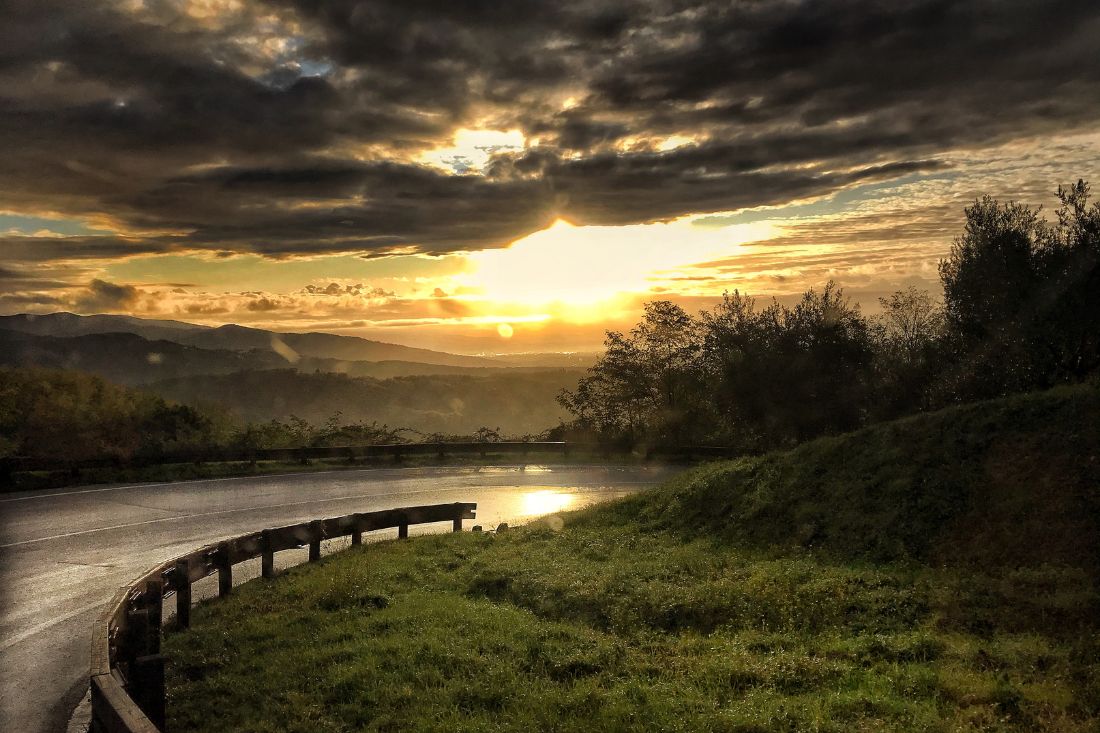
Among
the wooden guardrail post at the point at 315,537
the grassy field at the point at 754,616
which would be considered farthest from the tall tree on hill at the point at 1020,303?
the wooden guardrail post at the point at 315,537

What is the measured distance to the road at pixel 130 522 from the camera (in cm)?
1015

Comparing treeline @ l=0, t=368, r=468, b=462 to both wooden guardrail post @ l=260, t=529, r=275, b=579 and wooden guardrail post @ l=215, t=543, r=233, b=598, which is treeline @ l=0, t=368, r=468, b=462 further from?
wooden guardrail post @ l=215, t=543, r=233, b=598

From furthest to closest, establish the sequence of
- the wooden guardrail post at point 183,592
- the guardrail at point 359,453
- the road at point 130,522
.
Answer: the guardrail at point 359,453 → the wooden guardrail post at point 183,592 → the road at point 130,522

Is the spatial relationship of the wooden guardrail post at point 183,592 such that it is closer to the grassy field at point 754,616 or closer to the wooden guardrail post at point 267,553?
the grassy field at point 754,616

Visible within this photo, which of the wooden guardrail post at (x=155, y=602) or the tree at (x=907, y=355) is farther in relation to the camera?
the tree at (x=907, y=355)

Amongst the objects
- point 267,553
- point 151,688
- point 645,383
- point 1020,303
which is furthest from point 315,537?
point 645,383

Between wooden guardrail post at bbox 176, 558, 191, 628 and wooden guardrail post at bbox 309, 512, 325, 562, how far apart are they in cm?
361

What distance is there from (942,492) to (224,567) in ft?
41.0

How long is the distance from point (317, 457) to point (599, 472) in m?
13.0

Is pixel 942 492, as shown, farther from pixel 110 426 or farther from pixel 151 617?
pixel 110 426

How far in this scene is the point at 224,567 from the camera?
42.7 ft

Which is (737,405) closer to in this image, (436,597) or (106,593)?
(436,597)

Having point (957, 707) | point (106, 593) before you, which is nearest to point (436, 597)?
point (106, 593)

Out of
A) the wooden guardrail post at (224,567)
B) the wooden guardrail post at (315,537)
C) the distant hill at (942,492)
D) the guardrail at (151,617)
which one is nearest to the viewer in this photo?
the guardrail at (151,617)
